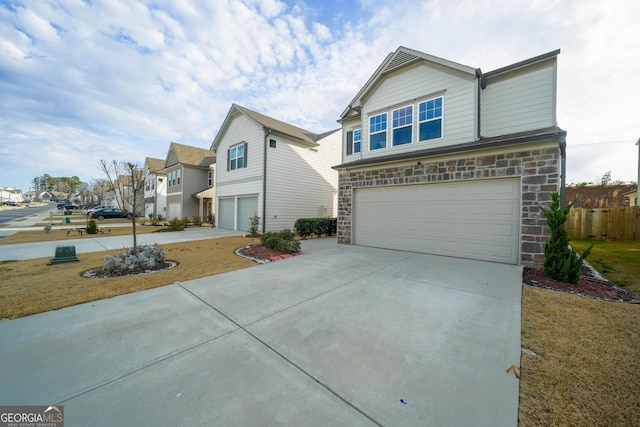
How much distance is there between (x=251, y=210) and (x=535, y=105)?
14088mm

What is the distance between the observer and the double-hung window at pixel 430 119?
28.0 feet

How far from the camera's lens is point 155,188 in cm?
2883

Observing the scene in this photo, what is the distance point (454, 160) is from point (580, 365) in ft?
20.9

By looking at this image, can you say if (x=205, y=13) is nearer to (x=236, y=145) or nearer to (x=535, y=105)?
(x=236, y=145)

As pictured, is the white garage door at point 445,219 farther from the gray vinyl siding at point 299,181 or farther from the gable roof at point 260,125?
the gable roof at point 260,125

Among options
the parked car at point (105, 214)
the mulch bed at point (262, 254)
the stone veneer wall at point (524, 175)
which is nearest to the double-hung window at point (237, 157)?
the mulch bed at point (262, 254)

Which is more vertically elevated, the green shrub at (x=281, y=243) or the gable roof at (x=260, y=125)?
the gable roof at (x=260, y=125)

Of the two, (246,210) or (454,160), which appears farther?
(246,210)

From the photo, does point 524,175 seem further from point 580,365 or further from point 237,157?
point 237,157

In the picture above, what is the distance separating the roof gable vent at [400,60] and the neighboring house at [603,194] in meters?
20.2

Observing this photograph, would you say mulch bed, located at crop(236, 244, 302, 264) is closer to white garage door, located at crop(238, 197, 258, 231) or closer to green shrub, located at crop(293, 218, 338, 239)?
green shrub, located at crop(293, 218, 338, 239)

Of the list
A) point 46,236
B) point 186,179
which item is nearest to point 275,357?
point 46,236

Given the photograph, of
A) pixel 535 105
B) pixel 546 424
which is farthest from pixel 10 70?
pixel 535 105

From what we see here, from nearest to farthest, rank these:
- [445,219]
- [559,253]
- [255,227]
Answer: [559,253] → [445,219] → [255,227]
